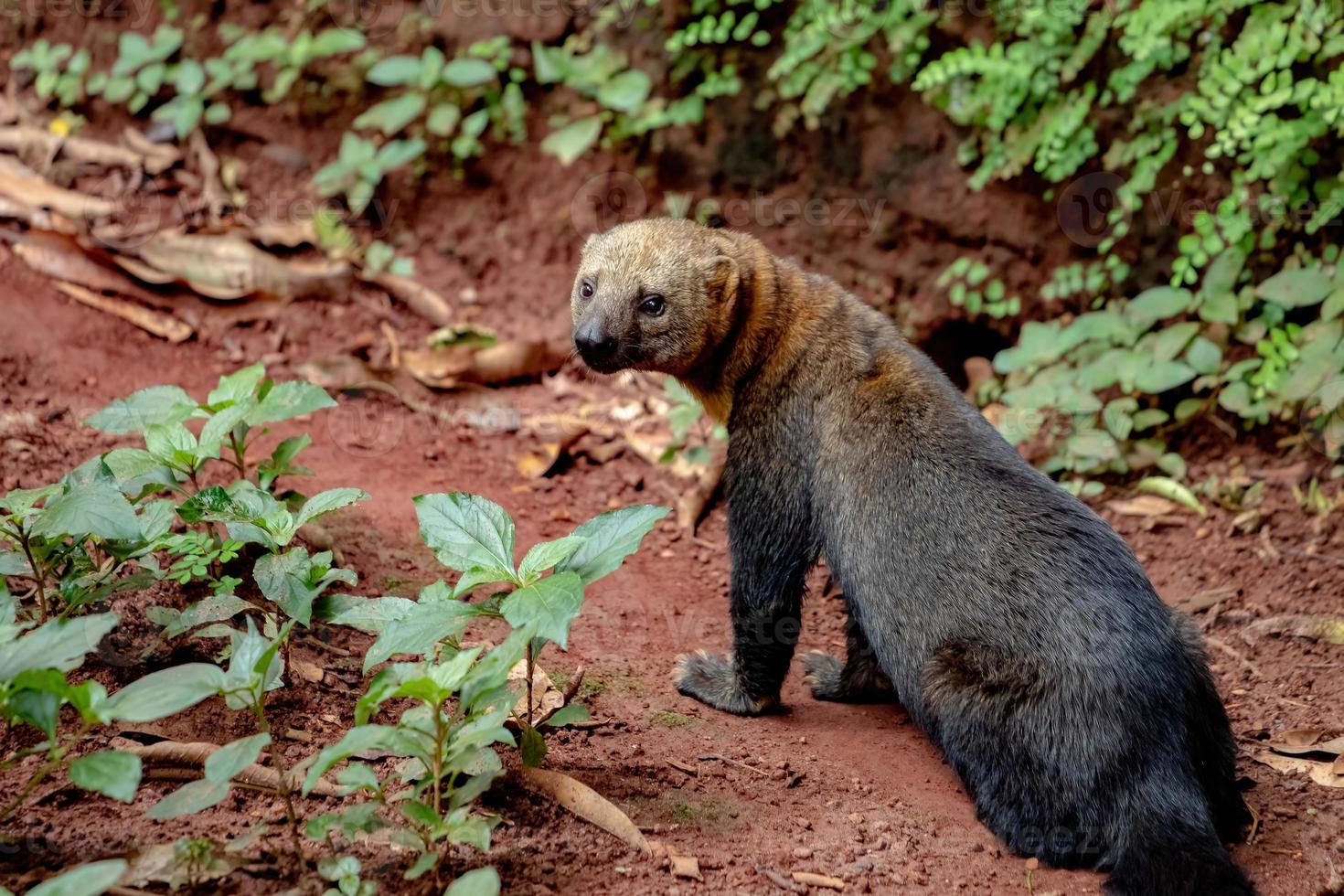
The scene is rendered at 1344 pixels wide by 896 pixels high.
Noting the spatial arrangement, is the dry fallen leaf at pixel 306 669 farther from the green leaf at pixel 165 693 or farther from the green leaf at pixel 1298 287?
the green leaf at pixel 1298 287

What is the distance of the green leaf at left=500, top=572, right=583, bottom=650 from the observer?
360cm

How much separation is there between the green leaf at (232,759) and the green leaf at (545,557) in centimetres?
101

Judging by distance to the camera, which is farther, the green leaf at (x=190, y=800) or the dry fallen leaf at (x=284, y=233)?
the dry fallen leaf at (x=284, y=233)

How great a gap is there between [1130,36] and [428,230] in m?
5.10

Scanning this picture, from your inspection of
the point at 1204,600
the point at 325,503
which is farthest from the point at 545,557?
the point at 1204,600

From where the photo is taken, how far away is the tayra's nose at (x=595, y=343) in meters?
5.45

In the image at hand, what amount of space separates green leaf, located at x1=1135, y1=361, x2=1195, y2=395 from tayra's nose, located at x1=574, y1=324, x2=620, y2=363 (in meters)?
3.16

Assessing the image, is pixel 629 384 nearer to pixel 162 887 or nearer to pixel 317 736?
pixel 317 736

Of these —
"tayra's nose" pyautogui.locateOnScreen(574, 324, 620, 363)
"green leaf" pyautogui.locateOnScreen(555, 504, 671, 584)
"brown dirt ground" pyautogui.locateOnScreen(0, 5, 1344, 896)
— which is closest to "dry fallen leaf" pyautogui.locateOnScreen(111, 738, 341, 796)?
"brown dirt ground" pyautogui.locateOnScreen(0, 5, 1344, 896)

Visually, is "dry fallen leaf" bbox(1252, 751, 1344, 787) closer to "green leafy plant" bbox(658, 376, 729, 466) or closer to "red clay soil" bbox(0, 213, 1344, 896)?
"red clay soil" bbox(0, 213, 1344, 896)

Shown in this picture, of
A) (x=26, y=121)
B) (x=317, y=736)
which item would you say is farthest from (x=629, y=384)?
(x=26, y=121)

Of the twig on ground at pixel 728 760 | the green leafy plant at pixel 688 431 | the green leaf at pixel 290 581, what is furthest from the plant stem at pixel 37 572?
the green leafy plant at pixel 688 431

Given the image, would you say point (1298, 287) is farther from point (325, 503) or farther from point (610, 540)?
point (325, 503)

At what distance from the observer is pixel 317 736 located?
420 centimetres
